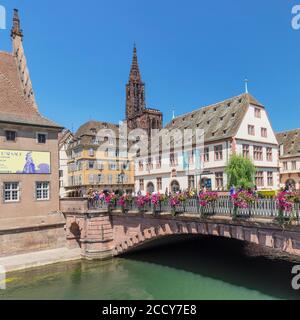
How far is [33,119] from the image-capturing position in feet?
78.4

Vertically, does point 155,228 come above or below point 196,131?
below

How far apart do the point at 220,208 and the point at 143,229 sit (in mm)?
6540

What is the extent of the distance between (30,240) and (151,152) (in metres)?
23.5

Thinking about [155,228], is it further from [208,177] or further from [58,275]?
[208,177]

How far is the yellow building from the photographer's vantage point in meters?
51.3

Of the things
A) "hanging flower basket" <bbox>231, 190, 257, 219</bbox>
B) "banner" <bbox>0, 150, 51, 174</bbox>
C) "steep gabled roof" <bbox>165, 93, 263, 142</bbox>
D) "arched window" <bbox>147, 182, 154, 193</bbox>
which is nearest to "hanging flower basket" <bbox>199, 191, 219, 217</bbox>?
"hanging flower basket" <bbox>231, 190, 257, 219</bbox>

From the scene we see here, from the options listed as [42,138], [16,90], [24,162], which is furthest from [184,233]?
[16,90]

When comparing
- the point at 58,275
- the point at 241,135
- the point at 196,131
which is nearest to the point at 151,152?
the point at 196,131

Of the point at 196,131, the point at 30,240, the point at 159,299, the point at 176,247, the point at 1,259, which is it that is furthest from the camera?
the point at 196,131

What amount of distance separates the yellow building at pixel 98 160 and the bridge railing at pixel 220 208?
31370 millimetres

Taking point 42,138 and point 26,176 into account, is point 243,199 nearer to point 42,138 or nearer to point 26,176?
point 26,176

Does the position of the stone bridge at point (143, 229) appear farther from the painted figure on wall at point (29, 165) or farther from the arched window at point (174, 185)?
the arched window at point (174, 185)

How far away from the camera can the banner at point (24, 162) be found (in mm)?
21859

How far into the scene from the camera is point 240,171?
29172 millimetres
